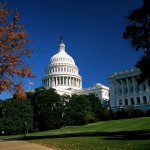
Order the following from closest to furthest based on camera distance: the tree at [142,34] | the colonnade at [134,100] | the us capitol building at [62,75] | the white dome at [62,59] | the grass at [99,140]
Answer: the grass at [99,140]
the tree at [142,34]
the colonnade at [134,100]
the us capitol building at [62,75]
the white dome at [62,59]

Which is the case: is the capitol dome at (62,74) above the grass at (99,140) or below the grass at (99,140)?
above

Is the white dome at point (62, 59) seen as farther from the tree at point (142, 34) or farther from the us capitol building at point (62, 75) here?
the tree at point (142, 34)

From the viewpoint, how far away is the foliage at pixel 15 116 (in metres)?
75.9

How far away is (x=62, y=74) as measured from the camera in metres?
154

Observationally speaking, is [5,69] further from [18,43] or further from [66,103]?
[66,103]

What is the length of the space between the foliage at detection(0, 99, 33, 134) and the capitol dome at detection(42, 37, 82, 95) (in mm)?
67682

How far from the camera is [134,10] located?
101 feet

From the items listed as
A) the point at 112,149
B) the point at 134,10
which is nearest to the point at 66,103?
the point at 134,10

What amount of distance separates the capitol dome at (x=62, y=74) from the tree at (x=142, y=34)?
117628mm

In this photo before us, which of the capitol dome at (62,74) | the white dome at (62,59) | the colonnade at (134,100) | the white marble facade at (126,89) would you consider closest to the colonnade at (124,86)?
the white marble facade at (126,89)

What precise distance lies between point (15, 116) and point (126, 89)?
60253mm

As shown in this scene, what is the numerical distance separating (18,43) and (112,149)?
8390 mm

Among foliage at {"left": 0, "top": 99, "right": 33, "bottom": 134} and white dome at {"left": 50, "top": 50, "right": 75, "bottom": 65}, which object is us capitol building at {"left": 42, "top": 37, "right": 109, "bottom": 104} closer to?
white dome at {"left": 50, "top": 50, "right": 75, "bottom": 65}

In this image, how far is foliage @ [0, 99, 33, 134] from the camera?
2990 inches
